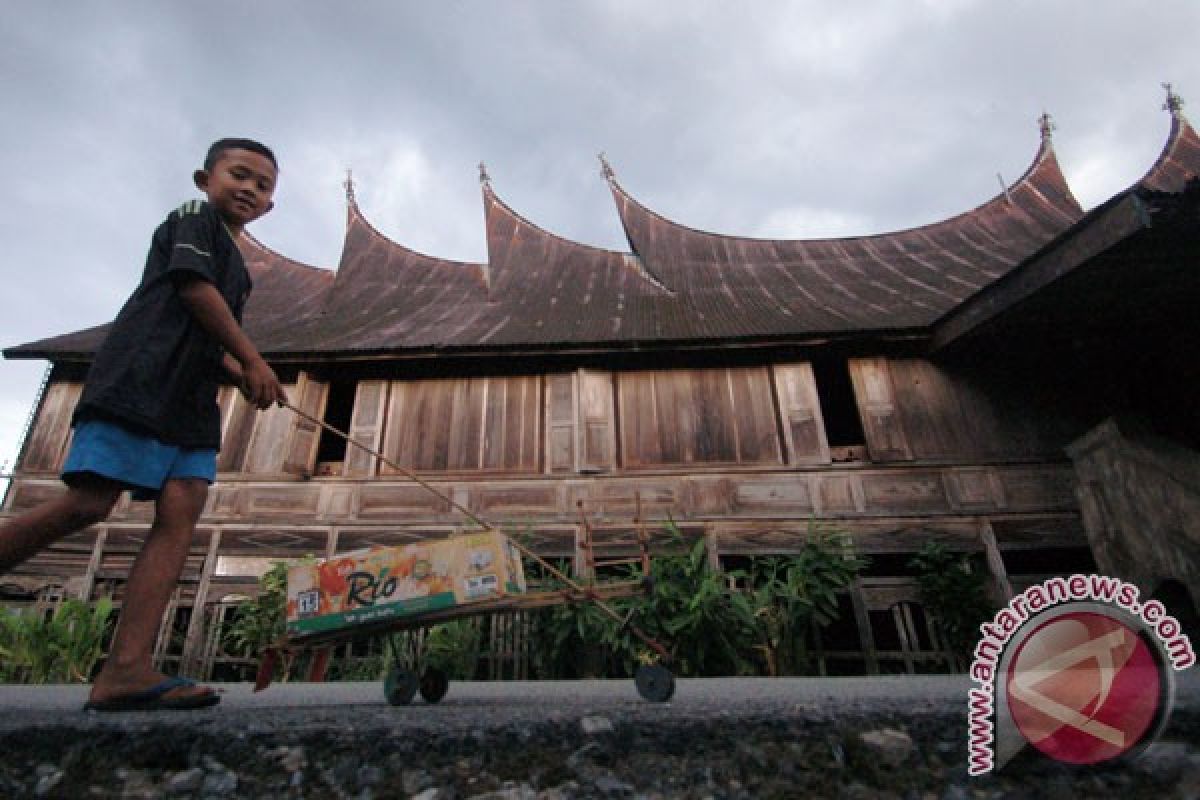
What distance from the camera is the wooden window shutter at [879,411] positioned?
805 centimetres

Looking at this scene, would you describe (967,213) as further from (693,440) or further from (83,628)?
(83,628)

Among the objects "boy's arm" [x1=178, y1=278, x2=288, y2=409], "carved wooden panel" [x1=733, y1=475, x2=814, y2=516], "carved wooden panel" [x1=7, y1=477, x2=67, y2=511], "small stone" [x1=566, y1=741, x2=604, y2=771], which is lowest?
"small stone" [x1=566, y1=741, x2=604, y2=771]

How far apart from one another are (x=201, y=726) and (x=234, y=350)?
1.15 m

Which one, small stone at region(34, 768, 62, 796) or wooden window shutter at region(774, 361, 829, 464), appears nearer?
small stone at region(34, 768, 62, 796)

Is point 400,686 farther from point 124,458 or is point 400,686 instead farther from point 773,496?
point 773,496

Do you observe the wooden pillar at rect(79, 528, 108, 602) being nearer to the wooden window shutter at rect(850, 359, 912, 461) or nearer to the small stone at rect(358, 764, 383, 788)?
the small stone at rect(358, 764, 383, 788)

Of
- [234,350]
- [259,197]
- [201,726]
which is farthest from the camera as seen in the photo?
[259,197]

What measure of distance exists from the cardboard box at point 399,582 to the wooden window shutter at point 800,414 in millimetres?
6441

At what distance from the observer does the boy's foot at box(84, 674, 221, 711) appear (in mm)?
1696

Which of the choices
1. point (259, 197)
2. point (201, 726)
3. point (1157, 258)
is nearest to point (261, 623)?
point (259, 197)

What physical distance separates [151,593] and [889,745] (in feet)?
6.68

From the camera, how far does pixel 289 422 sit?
8641 mm

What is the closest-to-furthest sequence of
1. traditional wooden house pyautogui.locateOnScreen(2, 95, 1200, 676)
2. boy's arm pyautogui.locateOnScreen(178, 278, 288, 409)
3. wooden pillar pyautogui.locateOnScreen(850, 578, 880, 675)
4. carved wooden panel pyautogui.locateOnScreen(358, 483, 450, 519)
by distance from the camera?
boy's arm pyautogui.locateOnScreen(178, 278, 288, 409) → wooden pillar pyautogui.locateOnScreen(850, 578, 880, 675) → traditional wooden house pyautogui.locateOnScreen(2, 95, 1200, 676) → carved wooden panel pyautogui.locateOnScreen(358, 483, 450, 519)

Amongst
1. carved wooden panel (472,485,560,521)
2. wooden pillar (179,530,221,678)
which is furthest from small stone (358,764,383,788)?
wooden pillar (179,530,221,678)
